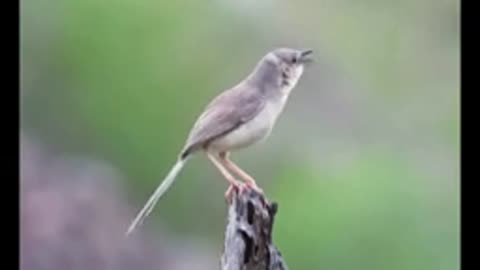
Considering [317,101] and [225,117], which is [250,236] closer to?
[225,117]

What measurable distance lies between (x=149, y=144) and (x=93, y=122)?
4.2 inches

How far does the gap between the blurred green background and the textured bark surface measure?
0.81ft

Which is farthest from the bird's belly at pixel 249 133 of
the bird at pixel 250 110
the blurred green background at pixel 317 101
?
the blurred green background at pixel 317 101

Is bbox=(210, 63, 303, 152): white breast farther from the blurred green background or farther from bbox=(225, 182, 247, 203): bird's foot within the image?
the blurred green background

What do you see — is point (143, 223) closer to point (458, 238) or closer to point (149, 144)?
point (149, 144)

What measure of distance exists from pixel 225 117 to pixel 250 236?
0.18 m

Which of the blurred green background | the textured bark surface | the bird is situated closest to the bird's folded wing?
the bird

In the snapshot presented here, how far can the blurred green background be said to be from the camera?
1.84 metres

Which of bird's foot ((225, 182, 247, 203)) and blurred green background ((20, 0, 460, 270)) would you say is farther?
blurred green background ((20, 0, 460, 270))

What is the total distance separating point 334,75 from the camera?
1.83 metres

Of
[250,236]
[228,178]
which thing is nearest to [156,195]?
[228,178]
